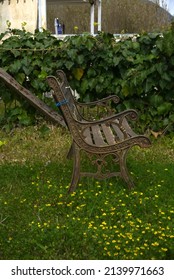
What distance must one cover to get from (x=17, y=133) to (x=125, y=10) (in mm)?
7688

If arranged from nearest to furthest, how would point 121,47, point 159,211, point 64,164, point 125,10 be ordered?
point 159,211 < point 64,164 < point 121,47 < point 125,10

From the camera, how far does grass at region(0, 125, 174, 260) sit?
10.2 feet

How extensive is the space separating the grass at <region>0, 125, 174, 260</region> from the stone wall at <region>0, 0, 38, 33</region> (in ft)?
22.2

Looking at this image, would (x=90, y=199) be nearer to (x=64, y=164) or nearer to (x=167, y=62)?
(x=64, y=164)

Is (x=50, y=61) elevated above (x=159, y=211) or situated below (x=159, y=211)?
above

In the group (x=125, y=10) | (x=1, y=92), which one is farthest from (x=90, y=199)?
(x=125, y=10)

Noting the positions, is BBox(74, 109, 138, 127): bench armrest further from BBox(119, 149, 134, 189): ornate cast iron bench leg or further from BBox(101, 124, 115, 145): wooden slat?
BBox(119, 149, 134, 189): ornate cast iron bench leg

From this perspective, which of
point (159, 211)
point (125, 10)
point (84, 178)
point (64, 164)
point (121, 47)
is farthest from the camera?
point (125, 10)

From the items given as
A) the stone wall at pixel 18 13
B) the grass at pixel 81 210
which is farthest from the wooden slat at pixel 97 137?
the stone wall at pixel 18 13

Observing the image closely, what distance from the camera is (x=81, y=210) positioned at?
11.9 feet

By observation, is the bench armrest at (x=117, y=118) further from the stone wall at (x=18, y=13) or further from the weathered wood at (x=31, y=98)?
the stone wall at (x=18, y=13)

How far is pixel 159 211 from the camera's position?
358cm

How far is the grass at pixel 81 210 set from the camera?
3.12 m

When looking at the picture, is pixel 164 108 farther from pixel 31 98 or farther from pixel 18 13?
pixel 18 13
